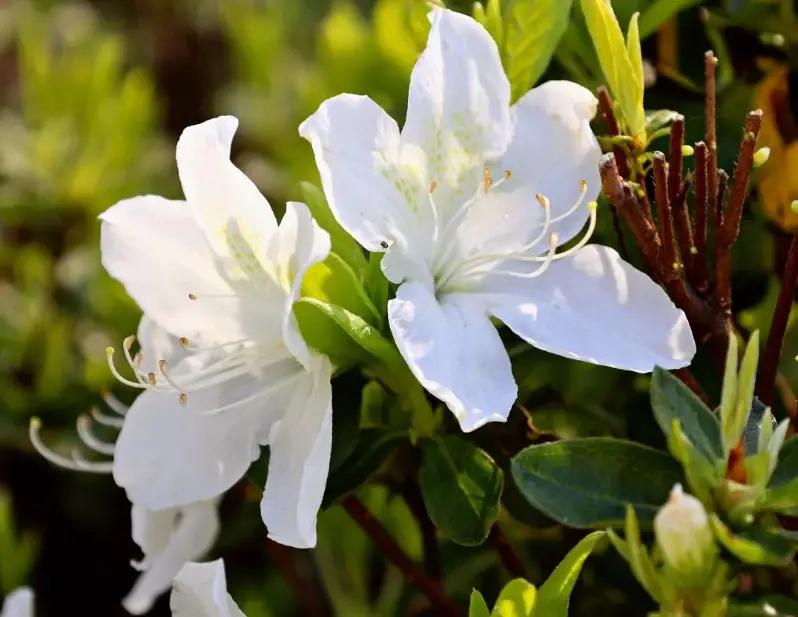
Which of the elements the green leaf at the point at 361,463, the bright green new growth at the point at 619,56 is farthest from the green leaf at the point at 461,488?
the bright green new growth at the point at 619,56

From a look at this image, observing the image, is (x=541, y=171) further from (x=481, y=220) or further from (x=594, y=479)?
(x=594, y=479)

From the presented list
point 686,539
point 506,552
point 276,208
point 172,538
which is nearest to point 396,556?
point 506,552

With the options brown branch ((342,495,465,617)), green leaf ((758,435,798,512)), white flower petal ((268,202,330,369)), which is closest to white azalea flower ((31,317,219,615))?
brown branch ((342,495,465,617))

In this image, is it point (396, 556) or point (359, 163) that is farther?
point (396, 556)

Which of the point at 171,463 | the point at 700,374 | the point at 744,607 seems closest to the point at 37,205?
the point at 171,463

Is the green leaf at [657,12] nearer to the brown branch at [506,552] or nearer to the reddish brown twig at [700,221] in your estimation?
the reddish brown twig at [700,221]
